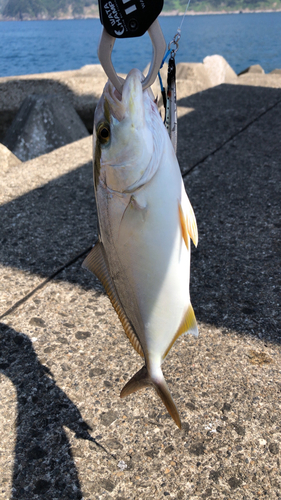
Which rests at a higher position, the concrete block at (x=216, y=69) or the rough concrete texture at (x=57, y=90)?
the rough concrete texture at (x=57, y=90)

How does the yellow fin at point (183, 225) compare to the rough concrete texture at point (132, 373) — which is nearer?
the yellow fin at point (183, 225)

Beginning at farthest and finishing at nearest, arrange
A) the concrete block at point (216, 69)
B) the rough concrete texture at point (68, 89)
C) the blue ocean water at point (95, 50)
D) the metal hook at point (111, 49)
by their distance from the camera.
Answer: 1. the blue ocean water at point (95, 50)
2. the concrete block at point (216, 69)
3. the rough concrete texture at point (68, 89)
4. the metal hook at point (111, 49)

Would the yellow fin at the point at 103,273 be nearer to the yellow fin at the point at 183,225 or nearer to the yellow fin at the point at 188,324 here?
the yellow fin at the point at 188,324

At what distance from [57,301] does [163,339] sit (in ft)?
4.41

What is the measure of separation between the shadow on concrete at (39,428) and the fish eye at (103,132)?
1.30m

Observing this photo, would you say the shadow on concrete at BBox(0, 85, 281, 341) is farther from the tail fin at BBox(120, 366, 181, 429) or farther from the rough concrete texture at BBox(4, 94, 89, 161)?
the rough concrete texture at BBox(4, 94, 89, 161)

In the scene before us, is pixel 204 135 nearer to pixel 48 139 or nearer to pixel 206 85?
pixel 48 139

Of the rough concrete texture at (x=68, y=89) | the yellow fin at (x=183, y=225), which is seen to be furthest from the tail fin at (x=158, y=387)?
the rough concrete texture at (x=68, y=89)

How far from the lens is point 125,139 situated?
1144 millimetres

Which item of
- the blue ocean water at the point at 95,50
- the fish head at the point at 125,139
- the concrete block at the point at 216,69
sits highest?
the fish head at the point at 125,139

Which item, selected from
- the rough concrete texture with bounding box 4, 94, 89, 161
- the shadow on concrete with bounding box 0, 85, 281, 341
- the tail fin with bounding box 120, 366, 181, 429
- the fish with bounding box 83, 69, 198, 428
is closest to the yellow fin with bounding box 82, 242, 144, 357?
the fish with bounding box 83, 69, 198, 428

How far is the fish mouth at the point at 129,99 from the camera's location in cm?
106

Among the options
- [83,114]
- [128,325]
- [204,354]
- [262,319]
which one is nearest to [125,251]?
[128,325]

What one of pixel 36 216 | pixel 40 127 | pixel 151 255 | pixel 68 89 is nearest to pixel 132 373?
pixel 151 255
